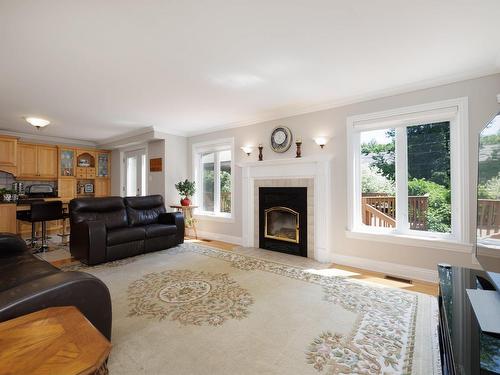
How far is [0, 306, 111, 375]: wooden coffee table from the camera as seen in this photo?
80 cm

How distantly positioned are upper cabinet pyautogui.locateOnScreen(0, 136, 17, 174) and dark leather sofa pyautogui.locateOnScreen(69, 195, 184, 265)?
2934 millimetres

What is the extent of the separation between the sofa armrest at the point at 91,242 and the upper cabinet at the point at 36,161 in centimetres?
356

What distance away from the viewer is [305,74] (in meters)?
2.90

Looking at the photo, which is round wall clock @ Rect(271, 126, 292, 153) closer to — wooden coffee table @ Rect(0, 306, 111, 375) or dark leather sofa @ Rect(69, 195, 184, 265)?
dark leather sofa @ Rect(69, 195, 184, 265)

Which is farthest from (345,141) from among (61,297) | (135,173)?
(135,173)

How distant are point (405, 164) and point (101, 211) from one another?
4738mm

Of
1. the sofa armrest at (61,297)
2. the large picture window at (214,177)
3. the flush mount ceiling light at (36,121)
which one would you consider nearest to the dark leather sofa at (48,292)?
the sofa armrest at (61,297)

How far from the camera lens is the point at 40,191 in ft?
20.1

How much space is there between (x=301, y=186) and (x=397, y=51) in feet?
7.30

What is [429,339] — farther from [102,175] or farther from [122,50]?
[102,175]

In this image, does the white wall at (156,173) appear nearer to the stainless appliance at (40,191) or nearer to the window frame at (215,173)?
the window frame at (215,173)

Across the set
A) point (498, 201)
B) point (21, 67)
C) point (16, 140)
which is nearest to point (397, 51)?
point (498, 201)

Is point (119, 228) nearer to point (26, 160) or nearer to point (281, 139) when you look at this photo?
point (281, 139)

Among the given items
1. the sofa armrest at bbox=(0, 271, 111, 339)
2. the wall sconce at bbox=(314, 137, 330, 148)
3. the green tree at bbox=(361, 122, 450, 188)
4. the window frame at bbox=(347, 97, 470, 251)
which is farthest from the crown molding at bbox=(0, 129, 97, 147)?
the green tree at bbox=(361, 122, 450, 188)
